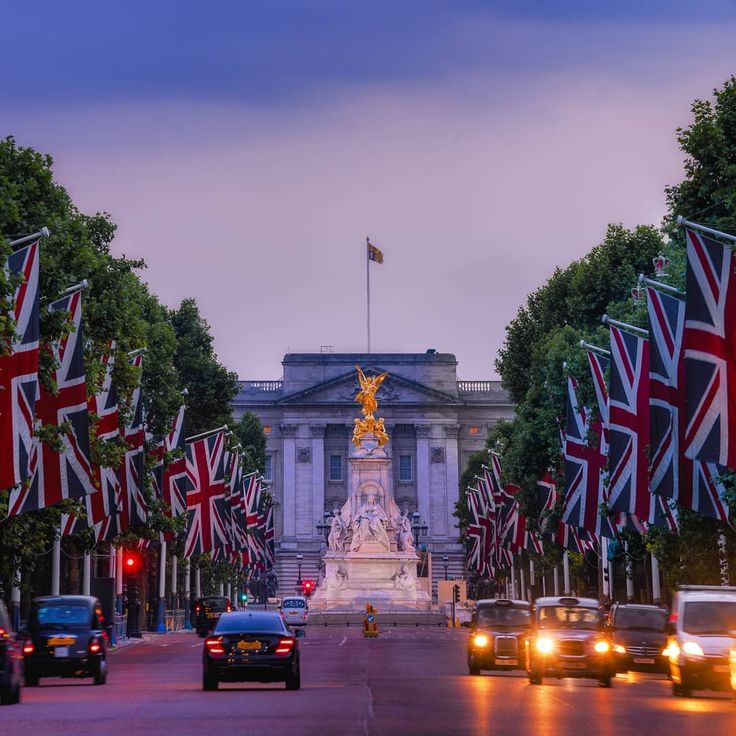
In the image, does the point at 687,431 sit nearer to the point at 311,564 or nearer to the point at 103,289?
the point at 103,289

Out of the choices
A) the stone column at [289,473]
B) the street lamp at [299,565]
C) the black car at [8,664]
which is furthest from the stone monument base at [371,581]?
the black car at [8,664]

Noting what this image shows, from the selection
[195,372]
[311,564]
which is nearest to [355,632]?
[195,372]

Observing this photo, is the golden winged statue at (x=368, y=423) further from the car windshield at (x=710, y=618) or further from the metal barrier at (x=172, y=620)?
the car windshield at (x=710, y=618)

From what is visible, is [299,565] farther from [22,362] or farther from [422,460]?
[22,362]

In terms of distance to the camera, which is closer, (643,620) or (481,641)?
(481,641)

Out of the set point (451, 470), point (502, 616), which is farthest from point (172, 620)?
point (451, 470)

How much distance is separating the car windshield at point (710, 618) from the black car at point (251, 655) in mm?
8293

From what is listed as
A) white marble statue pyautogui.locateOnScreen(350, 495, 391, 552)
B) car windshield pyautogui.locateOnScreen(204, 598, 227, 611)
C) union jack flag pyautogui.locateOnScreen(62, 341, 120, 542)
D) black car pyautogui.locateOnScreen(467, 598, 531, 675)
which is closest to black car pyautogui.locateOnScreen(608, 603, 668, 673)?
black car pyautogui.locateOnScreen(467, 598, 531, 675)

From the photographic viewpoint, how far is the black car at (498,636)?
1702 inches

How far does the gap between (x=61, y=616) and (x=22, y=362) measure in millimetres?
5966

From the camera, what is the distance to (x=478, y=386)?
631ft

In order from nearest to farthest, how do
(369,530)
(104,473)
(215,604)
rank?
(104,473), (215,604), (369,530)

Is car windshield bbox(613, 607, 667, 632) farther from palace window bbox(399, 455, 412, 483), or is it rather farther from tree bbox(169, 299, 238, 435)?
palace window bbox(399, 455, 412, 483)

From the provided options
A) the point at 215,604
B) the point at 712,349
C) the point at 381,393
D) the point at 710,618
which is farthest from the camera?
the point at 381,393
